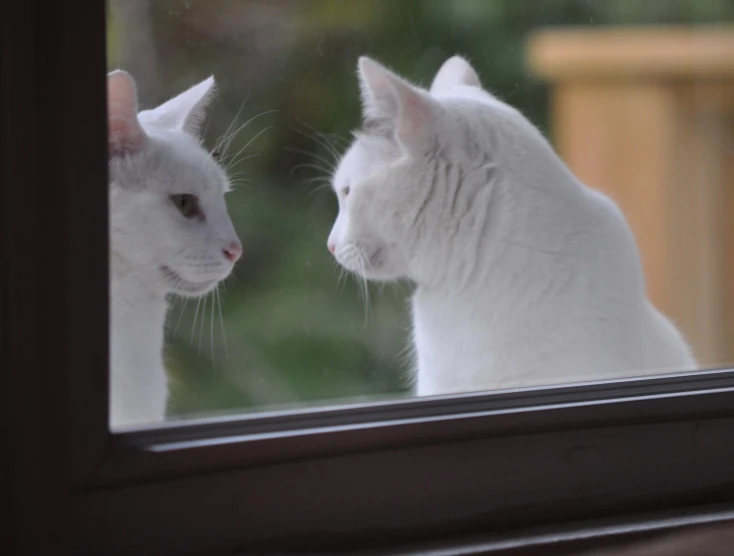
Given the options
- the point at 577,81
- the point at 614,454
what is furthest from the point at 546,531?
the point at 577,81

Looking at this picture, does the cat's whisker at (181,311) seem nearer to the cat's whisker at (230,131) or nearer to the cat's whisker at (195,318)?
the cat's whisker at (195,318)

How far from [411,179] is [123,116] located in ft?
1.28

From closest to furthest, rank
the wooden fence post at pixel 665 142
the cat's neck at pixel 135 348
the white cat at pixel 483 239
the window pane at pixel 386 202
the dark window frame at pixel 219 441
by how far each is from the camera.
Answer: the dark window frame at pixel 219 441 → the cat's neck at pixel 135 348 → the window pane at pixel 386 202 → the white cat at pixel 483 239 → the wooden fence post at pixel 665 142

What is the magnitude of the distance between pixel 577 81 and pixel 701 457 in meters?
0.60

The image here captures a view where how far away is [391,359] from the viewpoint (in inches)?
39.4

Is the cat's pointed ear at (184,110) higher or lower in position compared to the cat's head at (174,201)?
higher

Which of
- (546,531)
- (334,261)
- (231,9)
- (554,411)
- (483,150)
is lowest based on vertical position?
(546,531)

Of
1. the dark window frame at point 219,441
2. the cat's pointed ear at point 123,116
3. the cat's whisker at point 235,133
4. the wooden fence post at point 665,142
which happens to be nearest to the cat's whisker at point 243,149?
the cat's whisker at point 235,133

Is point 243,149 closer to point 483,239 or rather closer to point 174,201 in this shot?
point 174,201

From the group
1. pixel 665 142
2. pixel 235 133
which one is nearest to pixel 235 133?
pixel 235 133

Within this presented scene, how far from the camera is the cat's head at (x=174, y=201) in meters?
0.78

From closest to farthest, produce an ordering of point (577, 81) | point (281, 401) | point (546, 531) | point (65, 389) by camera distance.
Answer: point (65, 389)
point (546, 531)
point (281, 401)
point (577, 81)

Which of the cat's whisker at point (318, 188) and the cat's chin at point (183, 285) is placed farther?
the cat's whisker at point (318, 188)

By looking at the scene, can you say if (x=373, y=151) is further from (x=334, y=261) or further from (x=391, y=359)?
(x=391, y=359)
